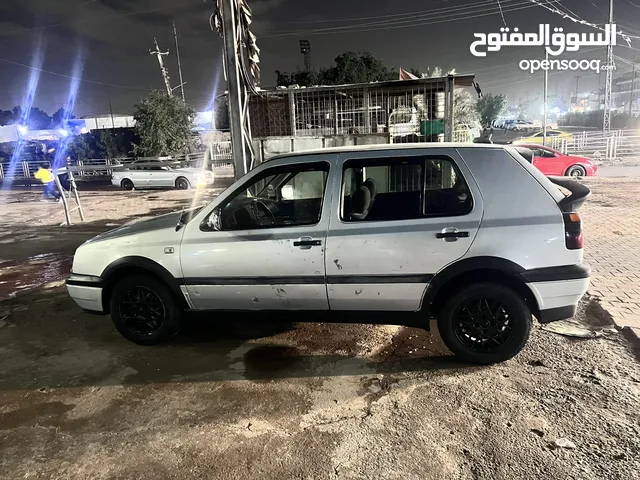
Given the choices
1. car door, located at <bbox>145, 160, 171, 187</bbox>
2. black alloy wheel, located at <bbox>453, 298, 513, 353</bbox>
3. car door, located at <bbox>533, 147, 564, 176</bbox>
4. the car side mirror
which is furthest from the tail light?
car door, located at <bbox>145, 160, 171, 187</bbox>

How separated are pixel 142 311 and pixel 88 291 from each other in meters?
0.55

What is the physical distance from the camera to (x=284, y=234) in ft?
12.8

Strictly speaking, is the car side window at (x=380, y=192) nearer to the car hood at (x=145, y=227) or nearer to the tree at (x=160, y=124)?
the car hood at (x=145, y=227)

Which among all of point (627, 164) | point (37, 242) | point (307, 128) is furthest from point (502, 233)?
point (627, 164)

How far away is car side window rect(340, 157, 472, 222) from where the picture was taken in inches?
149

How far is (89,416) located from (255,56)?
7767 millimetres

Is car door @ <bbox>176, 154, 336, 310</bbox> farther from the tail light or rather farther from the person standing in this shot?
the person standing

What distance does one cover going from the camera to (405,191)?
419 centimetres

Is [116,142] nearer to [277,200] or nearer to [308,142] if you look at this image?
[308,142]

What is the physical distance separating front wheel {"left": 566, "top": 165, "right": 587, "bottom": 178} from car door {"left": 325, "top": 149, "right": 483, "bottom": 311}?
1649 centimetres

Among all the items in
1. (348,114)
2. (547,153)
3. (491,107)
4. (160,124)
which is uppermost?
(491,107)

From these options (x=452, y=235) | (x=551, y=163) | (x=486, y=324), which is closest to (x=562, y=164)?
(x=551, y=163)

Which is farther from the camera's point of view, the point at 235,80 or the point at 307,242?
the point at 235,80

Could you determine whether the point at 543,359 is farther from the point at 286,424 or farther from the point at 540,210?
the point at 286,424
